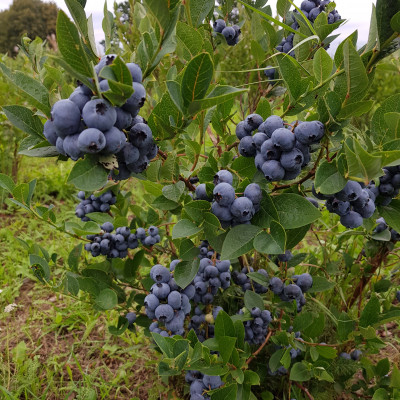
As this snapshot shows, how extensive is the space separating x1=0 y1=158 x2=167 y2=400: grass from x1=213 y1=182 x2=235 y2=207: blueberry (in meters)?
1.14

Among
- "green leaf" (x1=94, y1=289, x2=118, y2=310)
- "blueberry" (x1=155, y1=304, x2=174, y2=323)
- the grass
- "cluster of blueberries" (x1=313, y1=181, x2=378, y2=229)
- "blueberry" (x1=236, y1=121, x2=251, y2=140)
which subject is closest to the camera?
"cluster of blueberries" (x1=313, y1=181, x2=378, y2=229)

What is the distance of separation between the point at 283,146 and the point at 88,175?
40 centimetres

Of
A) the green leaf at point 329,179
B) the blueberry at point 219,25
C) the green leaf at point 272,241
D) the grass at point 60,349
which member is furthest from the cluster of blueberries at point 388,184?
the grass at point 60,349

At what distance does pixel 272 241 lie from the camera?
815mm

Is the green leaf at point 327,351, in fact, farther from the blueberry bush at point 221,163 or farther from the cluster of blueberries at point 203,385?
the cluster of blueberries at point 203,385

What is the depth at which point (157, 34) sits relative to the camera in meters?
0.71

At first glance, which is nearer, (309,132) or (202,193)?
(309,132)

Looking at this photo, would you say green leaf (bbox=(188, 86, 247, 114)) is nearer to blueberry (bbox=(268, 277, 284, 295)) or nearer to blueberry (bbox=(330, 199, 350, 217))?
blueberry (bbox=(330, 199, 350, 217))

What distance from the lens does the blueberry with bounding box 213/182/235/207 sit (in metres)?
0.81

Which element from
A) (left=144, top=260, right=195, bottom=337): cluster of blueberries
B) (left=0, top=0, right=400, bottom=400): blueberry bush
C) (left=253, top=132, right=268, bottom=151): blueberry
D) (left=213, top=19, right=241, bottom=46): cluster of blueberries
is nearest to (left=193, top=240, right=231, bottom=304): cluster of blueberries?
(left=0, top=0, right=400, bottom=400): blueberry bush

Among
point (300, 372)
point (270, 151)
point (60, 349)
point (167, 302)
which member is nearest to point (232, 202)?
point (270, 151)

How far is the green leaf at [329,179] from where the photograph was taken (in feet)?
2.49

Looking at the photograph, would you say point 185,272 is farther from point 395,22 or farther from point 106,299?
point 395,22

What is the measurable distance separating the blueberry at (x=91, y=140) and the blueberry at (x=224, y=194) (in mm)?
303
